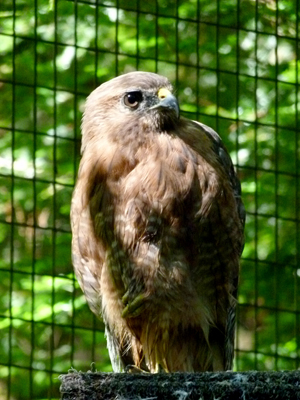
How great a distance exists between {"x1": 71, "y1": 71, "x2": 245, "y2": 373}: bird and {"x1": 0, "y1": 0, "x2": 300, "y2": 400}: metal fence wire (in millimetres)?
2716

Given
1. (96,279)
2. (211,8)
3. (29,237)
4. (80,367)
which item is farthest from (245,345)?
(96,279)

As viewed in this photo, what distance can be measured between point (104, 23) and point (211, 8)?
840 millimetres

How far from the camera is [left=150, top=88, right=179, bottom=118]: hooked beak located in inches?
177

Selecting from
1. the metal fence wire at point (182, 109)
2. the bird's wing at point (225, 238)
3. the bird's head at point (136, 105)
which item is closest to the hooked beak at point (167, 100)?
the bird's head at point (136, 105)

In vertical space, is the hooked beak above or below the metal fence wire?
below

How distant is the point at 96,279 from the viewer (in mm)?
4613

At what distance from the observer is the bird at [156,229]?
14.4ft

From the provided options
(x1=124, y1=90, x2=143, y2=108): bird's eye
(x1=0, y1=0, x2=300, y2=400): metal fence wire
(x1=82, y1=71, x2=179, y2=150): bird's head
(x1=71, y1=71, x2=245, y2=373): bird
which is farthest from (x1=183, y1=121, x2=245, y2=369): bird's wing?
(x1=0, y1=0, x2=300, y2=400): metal fence wire

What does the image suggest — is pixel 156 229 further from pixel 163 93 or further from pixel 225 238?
pixel 163 93

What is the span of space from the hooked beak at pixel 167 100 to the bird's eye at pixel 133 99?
8cm

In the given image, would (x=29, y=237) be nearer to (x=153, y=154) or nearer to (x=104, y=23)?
(x=104, y=23)

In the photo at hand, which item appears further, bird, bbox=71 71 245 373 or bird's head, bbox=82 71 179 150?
bird's head, bbox=82 71 179 150

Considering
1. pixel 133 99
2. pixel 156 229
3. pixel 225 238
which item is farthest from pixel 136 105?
pixel 225 238

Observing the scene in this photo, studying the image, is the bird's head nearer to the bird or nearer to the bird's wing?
the bird
